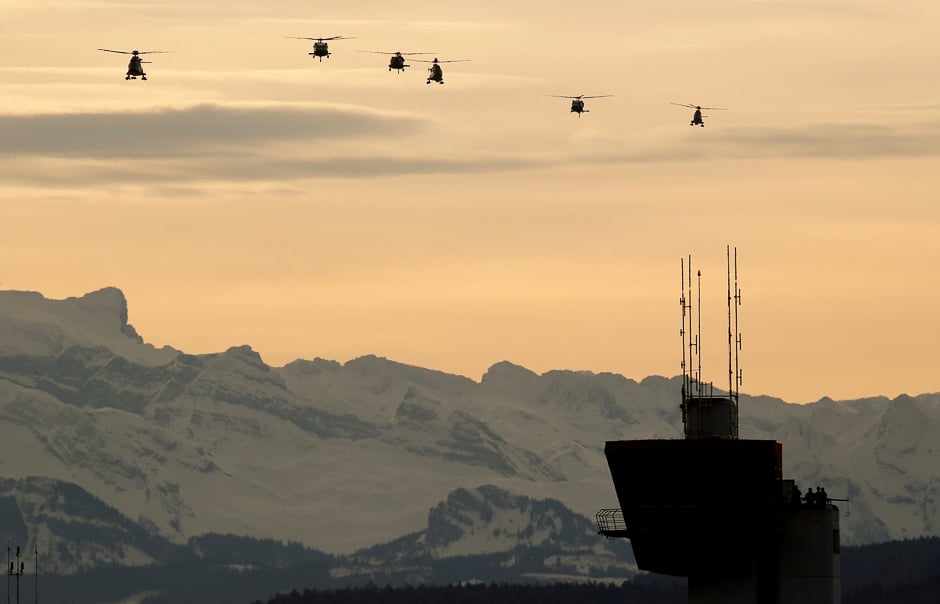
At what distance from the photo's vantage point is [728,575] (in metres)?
132

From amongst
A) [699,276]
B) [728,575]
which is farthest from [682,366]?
[728,575]

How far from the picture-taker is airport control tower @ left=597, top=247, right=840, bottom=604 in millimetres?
129625

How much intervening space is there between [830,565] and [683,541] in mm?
7990

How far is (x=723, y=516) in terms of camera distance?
132m

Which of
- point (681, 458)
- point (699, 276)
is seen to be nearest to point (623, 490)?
point (681, 458)

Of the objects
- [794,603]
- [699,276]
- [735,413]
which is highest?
[699,276]

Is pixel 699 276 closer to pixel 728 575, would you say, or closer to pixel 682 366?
pixel 682 366

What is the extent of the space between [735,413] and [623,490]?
7.53 meters

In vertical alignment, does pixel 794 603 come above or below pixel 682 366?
below

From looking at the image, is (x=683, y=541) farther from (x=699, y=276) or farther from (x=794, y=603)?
(x=699, y=276)

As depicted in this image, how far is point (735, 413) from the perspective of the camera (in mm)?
135000

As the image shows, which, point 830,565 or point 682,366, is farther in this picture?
point 682,366

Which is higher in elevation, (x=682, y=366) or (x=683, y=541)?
(x=682, y=366)

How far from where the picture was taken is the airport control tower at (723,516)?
130m
